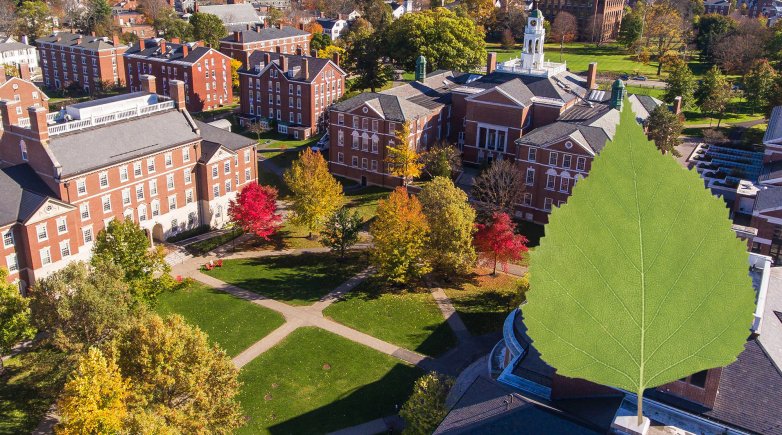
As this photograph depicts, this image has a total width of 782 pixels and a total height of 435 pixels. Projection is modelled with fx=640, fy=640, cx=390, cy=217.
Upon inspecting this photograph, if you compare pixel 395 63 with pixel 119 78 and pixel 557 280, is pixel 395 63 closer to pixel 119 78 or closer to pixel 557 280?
pixel 119 78

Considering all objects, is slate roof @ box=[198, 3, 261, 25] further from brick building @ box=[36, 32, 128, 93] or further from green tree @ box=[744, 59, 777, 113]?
green tree @ box=[744, 59, 777, 113]

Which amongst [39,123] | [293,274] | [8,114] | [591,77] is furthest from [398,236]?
[591,77]

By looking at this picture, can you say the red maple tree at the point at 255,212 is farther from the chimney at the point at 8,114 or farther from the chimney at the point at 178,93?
the chimney at the point at 8,114

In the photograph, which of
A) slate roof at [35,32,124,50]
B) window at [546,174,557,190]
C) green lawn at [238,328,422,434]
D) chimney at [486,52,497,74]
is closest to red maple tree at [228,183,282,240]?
green lawn at [238,328,422,434]

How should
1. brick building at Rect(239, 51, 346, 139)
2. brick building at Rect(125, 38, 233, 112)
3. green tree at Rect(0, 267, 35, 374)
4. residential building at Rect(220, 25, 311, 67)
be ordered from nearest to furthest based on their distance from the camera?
green tree at Rect(0, 267, 35, 374)
brick building at Rect(239, 51, 346, 139)
brick building at Rect(125, 38, 233, 112)
residential building at Rect(220, 25, 311, 67)

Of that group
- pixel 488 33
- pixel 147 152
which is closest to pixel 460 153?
pixel 147 152

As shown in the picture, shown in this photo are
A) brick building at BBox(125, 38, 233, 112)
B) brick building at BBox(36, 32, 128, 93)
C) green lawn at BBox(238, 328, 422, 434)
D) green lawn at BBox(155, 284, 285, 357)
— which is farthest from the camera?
brick building at BBox(36, 32, 128, 93)
